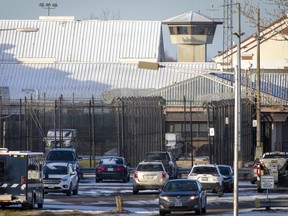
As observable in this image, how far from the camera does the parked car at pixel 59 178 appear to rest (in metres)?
48.7

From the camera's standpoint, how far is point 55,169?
161 ft

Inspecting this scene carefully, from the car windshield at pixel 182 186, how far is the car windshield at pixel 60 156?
1647 cm

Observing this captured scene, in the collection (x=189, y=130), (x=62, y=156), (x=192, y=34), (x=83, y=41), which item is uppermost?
(x=192, y=34)

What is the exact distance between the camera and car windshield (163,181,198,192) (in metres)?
39.4

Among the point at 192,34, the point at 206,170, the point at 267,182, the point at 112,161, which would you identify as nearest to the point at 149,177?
the point at 206,170

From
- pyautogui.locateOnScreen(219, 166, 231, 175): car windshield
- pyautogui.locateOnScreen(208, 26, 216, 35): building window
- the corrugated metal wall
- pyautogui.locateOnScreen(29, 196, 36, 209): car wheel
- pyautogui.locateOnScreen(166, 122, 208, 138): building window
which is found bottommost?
pyautogui.locateOnScreen(29, 196, 36, 209): car wheel

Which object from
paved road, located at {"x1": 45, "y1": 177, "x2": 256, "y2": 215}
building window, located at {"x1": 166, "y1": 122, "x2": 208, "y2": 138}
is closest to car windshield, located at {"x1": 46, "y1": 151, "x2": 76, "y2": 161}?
paved road, located at {"x1": 45, "y1": 177, "x2": 256, "y2": 215}

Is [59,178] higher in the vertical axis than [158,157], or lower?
lower

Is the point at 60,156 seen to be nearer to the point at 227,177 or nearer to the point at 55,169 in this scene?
the point at 55,169

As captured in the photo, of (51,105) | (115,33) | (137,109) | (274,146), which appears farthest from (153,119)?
(115,33)

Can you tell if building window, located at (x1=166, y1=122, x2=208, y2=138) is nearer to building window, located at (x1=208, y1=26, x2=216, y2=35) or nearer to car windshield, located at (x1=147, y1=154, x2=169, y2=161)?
car windshield, located at (x1=147, y1=154, x2=169, y2=161)

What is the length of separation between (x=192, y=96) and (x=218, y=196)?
36800 millimetres

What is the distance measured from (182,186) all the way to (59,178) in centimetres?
1041

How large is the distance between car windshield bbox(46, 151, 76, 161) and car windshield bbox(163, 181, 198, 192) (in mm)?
16474
